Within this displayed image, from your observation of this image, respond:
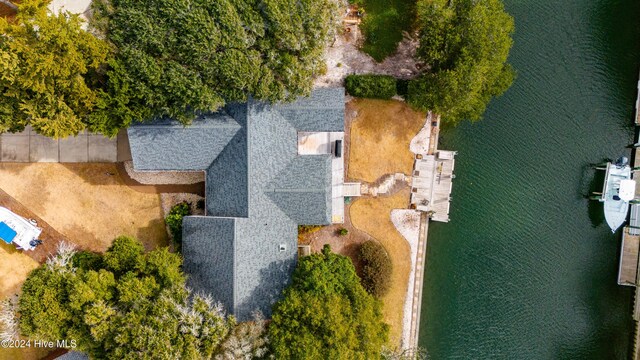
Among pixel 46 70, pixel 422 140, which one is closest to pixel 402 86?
pixel 422 140

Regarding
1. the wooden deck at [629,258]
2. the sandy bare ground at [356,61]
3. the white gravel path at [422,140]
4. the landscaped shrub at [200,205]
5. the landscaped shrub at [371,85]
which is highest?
the sandy bare ground at [356,61]

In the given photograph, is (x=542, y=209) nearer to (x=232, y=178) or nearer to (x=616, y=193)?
(x=616, y=193)

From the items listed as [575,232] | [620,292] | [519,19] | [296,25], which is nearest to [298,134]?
[296,25]

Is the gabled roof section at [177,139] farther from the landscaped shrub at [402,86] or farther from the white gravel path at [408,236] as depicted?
the white gravel path at [408,236]

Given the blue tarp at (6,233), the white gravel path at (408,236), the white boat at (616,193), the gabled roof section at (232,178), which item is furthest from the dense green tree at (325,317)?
the white boat at (616,193)

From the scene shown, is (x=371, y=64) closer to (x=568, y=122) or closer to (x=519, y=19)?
(x=519, y=19)

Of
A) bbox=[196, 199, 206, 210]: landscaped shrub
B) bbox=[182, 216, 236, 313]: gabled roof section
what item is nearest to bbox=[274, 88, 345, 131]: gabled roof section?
bbox=[182, 216, 236, 313]: gabled roof section

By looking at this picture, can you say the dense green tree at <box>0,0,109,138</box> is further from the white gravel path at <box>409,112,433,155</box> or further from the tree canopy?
the white gravel path at <box>409,112,433,155</box>
